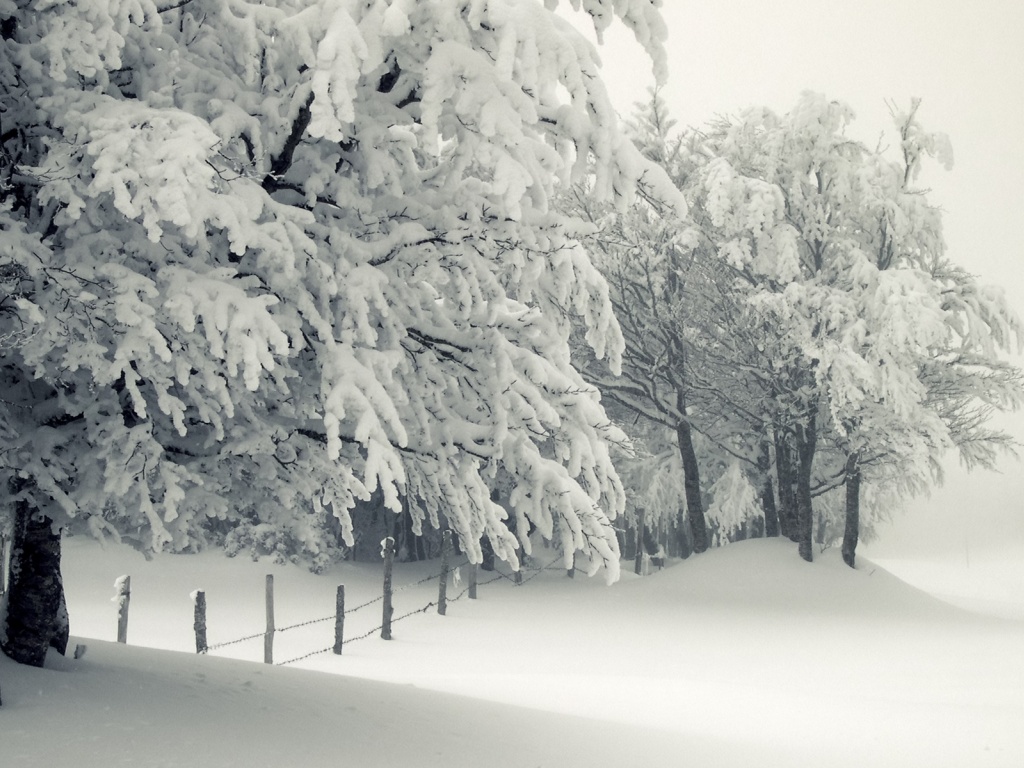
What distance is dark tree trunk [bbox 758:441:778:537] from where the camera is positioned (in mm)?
25656

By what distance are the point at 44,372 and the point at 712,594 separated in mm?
18255

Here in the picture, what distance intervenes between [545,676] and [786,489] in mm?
12577

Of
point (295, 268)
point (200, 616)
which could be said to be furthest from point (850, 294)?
point (295, 268)

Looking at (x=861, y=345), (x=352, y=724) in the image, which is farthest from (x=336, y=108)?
(x=861, y=345)

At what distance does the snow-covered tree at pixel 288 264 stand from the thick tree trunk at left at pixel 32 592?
3 cm

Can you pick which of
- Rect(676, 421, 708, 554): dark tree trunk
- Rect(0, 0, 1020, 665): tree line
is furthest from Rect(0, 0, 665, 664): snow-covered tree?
Rect(676, 421, 708, 554): dark tree trunk

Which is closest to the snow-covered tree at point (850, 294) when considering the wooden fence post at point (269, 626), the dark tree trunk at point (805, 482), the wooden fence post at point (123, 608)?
the dark tree trunk at point (805, 482)

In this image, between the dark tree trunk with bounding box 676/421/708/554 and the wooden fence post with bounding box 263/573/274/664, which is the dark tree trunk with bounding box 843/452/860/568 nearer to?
the dark tree trunk with bounding box 676/421/708/554

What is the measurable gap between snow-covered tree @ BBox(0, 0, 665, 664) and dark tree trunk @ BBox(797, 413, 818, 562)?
53.2 ft

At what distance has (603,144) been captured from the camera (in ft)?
20.0

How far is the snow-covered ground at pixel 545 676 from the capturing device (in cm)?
631

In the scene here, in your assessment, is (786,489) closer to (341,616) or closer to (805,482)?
A: (805,482)

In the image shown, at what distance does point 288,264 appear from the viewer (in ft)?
18.6

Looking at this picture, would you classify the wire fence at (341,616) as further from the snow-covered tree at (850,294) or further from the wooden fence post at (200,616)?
the snow-covered tree at (850,294)
